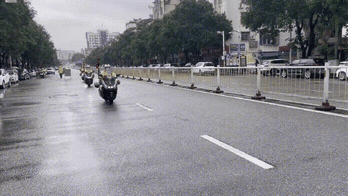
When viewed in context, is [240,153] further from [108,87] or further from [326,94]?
[108,87]

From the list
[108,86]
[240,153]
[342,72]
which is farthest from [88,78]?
[240,153]

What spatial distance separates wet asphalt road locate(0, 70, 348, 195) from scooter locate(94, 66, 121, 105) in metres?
3.17

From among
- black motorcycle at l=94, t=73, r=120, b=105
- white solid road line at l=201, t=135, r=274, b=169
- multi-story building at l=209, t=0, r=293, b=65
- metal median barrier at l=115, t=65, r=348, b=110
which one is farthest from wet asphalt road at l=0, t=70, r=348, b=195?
multi-story building at l=209, t=0, r=293, b=65

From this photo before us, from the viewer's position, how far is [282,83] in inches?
388

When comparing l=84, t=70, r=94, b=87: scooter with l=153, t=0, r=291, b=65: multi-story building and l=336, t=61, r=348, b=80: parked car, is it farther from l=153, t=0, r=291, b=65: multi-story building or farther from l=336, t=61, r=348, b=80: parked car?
l=153, t=0, r=291, b=65: multi-story building

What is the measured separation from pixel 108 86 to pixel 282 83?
6128mm

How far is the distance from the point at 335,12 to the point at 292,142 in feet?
72.3

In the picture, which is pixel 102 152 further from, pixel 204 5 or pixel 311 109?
pixel 204 5

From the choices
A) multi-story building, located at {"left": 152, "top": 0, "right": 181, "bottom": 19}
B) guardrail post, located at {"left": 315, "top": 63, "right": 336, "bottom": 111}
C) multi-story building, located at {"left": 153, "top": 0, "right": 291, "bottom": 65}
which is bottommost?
guardrail post, located at {"left": 315, "top": 63, "right": 336, "bottom": 111}

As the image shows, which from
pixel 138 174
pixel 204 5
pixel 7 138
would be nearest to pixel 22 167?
pixel 138 174

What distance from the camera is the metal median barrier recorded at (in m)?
8.02

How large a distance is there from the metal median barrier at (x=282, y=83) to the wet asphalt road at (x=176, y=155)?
1026 millimetres

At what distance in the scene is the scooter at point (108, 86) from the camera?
1116 cm

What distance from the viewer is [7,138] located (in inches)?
242
